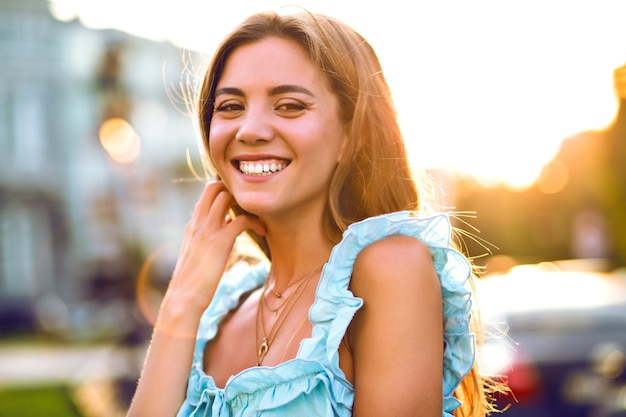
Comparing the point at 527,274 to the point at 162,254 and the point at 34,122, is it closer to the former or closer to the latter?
the point at 162,254

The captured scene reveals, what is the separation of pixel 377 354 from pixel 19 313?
2593 cm

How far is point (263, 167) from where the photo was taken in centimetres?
246

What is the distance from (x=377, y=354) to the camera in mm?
2072

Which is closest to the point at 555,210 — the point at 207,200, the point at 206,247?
the point at 207,200

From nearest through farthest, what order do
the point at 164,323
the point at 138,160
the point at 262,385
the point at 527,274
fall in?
1. the point at 262,385
2. the point at 164,323
3. the point at 527,274
4. the point at 138,160

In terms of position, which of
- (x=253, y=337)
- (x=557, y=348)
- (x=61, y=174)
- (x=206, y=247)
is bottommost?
(x=61, y=174)

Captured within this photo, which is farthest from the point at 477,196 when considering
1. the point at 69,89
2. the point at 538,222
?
the point at 69,89

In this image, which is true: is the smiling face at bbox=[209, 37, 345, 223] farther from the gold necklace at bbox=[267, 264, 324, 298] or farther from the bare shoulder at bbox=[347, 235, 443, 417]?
the bare shoulder at bbox=[347, 235, 443, 417]

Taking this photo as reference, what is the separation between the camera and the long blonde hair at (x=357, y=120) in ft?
8.23

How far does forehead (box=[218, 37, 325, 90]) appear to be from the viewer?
245cm

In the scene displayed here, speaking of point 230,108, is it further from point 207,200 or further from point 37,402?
point 37,402

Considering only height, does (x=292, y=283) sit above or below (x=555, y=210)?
above

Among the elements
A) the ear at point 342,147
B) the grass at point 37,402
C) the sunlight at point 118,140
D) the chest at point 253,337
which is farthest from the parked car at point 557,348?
the sunlight at point 118,140

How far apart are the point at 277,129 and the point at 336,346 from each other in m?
0.72
